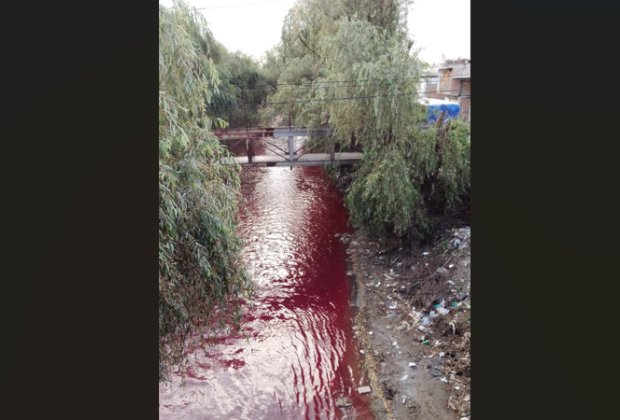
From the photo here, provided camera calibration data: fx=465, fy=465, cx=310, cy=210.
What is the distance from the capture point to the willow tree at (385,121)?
5.55 m

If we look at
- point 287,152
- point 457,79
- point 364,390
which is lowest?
point 364,390

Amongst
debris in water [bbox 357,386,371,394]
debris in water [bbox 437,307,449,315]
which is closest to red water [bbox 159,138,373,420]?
debris in water [bbox 357,386,371,394]

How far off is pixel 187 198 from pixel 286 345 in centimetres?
299

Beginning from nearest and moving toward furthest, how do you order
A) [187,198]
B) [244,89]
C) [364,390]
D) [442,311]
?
[187,198] < [364,390] < [442,311] < [244,89]

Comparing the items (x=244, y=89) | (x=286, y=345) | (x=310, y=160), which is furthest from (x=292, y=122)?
(x=286, y=345)

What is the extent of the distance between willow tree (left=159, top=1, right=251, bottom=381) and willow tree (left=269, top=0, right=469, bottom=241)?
3.33 metres

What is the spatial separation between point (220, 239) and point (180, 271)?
0.87 feet

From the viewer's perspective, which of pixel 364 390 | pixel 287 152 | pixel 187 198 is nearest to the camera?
pixel 187 198

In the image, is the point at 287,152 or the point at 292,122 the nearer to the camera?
the point at 287,152

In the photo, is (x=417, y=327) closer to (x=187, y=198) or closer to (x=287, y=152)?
(x=287, y=152)

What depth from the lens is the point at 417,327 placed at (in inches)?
199

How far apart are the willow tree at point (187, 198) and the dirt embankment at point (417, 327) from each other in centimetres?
231
